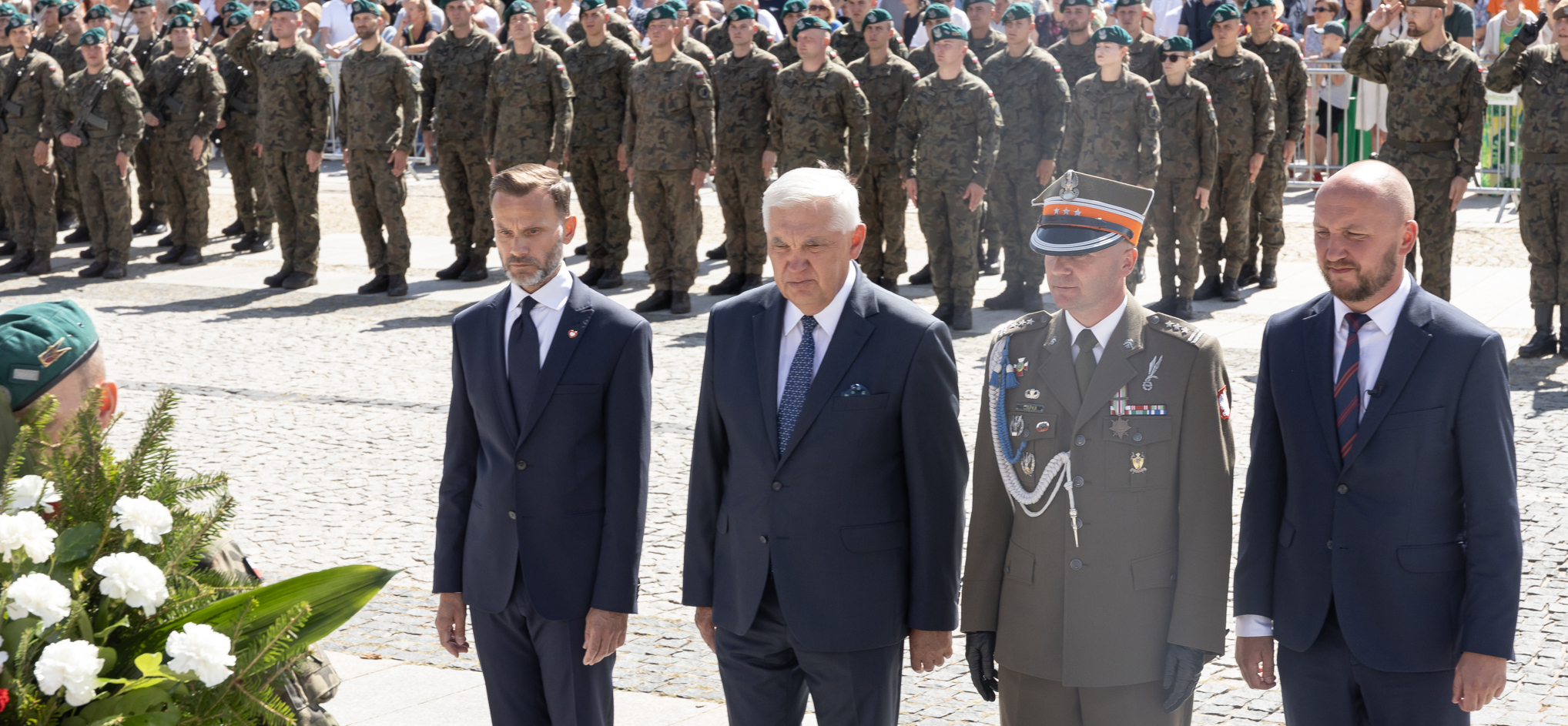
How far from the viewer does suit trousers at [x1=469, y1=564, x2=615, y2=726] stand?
144 inches

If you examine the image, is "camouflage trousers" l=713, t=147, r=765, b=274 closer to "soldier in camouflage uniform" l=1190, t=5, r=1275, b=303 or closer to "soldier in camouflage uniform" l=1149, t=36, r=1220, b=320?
"soldier in camouflage uniform" l=1149, t=36, r=1220, b=320

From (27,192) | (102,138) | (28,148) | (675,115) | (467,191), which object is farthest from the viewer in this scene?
(27,192)

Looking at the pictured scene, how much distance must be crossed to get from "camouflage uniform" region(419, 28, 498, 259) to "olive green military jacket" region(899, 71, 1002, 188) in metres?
4.26

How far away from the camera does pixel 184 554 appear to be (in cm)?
224

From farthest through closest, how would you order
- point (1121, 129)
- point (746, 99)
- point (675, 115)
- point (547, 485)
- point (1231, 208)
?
1. point (746, 99)
2. point (675, 115)
3. point (1231, 208)
4. point (1121, 129)
5. point (547, 485)

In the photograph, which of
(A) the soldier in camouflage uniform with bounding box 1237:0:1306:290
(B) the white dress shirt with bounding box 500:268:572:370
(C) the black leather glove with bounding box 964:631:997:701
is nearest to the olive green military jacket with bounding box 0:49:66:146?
(A) the soldier in camouflage uniform with bounding box 1237:0:1306:290

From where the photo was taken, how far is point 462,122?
13812mm

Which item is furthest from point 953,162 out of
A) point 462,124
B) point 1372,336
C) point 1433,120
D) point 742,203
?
point 1372,336

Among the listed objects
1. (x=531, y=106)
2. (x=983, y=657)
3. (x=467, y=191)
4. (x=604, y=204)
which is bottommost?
(x=983, y=657)

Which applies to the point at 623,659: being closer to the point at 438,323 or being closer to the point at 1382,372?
the point at 1382,372

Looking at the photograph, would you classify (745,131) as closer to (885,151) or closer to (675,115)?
(675,115)

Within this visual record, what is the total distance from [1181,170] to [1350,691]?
8656 millimetres

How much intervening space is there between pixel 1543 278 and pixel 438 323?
782cm

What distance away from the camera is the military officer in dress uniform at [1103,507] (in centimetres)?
322
